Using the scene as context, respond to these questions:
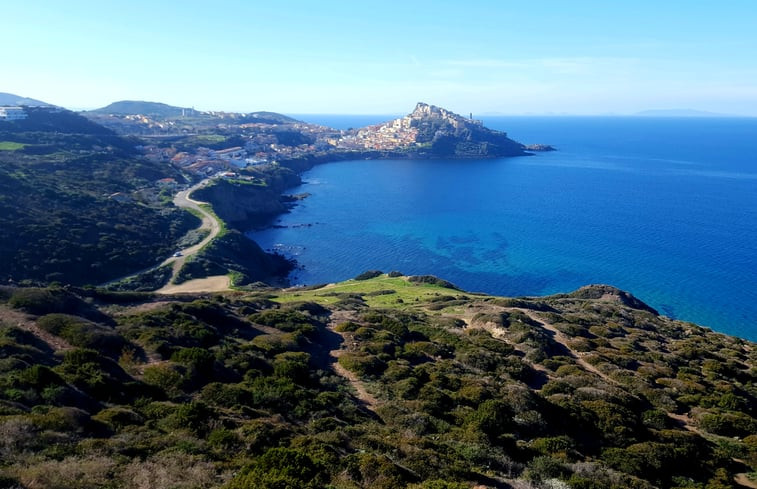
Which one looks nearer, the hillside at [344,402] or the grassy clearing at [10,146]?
the hillside at [344,402]

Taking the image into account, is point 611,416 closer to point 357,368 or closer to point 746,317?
point 357,368

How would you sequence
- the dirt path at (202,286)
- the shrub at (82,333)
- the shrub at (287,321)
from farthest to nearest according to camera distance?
the dirt path at (202,286)
the shrub at (287,321)
the shrub at (82,333)

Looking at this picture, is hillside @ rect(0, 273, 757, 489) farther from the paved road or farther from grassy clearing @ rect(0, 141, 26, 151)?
grassy clearing @ rect(0, 141, 26, 151)

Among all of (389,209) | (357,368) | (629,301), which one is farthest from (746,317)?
(389,209)

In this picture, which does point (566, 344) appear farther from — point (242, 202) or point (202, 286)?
point (242, 202)

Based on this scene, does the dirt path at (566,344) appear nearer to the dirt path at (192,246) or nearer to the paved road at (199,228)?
the dirt path at (192,246)

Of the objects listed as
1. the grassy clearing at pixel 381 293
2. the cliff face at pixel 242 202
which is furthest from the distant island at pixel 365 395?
the cliff face at pixel 242 202

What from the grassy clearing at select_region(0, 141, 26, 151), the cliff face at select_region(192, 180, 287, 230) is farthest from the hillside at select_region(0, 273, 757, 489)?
the grassy clearing at select_region(0, 141, 26, 151)
